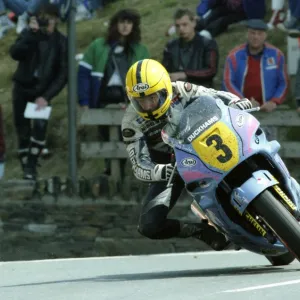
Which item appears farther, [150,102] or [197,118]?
[150,102]

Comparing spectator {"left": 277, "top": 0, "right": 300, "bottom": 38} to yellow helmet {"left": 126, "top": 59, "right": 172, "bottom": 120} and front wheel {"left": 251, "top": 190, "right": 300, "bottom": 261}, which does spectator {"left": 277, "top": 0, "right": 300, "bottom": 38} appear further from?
front wheel {"left": 251, "top": 190, "right": 300, "bottom": 261}

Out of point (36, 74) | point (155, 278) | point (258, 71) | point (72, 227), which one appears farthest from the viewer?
point (36, 74)

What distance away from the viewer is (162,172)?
7930 mm

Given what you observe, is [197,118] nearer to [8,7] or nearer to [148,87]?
[148,87]

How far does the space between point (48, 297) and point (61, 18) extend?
5701mm

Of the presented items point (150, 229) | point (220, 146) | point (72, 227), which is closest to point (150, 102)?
point (220, 146)

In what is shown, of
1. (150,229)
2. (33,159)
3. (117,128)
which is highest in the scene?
(150,229)

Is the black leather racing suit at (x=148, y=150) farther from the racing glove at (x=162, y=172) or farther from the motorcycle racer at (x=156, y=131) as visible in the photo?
the racing glove at (x=162, y=172)

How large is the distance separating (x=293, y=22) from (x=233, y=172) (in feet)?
15.9

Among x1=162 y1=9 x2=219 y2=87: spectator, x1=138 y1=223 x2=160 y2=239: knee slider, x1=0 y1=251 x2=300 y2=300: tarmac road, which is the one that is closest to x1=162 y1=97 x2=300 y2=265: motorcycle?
x1=0 y1=251 x2=300 y2=300: tarmac road

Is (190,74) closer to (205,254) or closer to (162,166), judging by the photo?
(205,254)

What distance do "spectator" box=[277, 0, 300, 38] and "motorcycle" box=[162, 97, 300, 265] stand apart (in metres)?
4.29

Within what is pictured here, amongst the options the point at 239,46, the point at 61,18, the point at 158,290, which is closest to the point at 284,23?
the point at 239,46

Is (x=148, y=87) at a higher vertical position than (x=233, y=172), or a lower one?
higher
